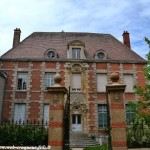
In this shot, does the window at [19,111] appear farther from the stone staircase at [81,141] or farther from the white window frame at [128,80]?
the white window frame at [128,80]

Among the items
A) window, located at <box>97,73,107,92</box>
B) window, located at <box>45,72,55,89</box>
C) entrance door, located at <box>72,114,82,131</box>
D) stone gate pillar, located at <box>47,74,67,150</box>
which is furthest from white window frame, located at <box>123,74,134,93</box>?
stone gate pillar, located at <box>47,74,67,150</box>

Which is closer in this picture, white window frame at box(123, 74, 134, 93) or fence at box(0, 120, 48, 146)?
fence at box(0, 120, 48, 146)

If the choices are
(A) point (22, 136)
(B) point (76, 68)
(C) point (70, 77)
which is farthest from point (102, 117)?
(A) point (22, 136)

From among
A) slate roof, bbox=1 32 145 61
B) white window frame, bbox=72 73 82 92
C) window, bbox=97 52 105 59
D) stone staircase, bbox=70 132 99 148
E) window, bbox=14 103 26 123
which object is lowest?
stone staircase, bbox=70 132 99 148

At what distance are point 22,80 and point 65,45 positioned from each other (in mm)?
5709

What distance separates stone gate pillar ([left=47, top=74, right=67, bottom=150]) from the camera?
7.53m

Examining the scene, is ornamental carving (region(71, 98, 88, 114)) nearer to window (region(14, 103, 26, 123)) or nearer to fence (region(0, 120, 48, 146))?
window (region(14, 103, 26, 123))

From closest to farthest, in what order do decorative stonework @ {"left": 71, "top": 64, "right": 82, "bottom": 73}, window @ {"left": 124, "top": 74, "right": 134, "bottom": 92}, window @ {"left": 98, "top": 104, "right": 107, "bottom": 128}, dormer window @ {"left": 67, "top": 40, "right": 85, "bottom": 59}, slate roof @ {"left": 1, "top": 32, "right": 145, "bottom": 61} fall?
1. window @ {"left": 98, "top": 104, "right": 107, "bottom": 128}
2. decorative stonework @ {"left": 71, "top": 64, "right": 82, "bottom": 73}
3. window @ {"left": 124, "top": 74, "right": 134, "bottom": 92}
4. dormer window @ {"left": 67, "top": 40, "right": 85, "bottom": 59}
5. slate roof @ {"left": 1, "top": 32, "right": 145, "bottom": 61}

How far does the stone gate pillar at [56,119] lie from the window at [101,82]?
49.6 ft

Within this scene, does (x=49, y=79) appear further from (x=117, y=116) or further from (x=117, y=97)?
(x=117, y=116)

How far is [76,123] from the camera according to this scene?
861 inches

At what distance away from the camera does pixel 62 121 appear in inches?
305

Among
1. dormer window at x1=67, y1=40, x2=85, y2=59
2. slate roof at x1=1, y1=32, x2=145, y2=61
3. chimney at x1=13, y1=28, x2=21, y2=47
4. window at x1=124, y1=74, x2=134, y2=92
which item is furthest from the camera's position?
chimney at x1=13, y1=28, x2=21, y2=47

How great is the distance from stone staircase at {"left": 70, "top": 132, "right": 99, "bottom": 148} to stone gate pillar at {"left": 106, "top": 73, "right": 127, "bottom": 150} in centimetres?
1068
